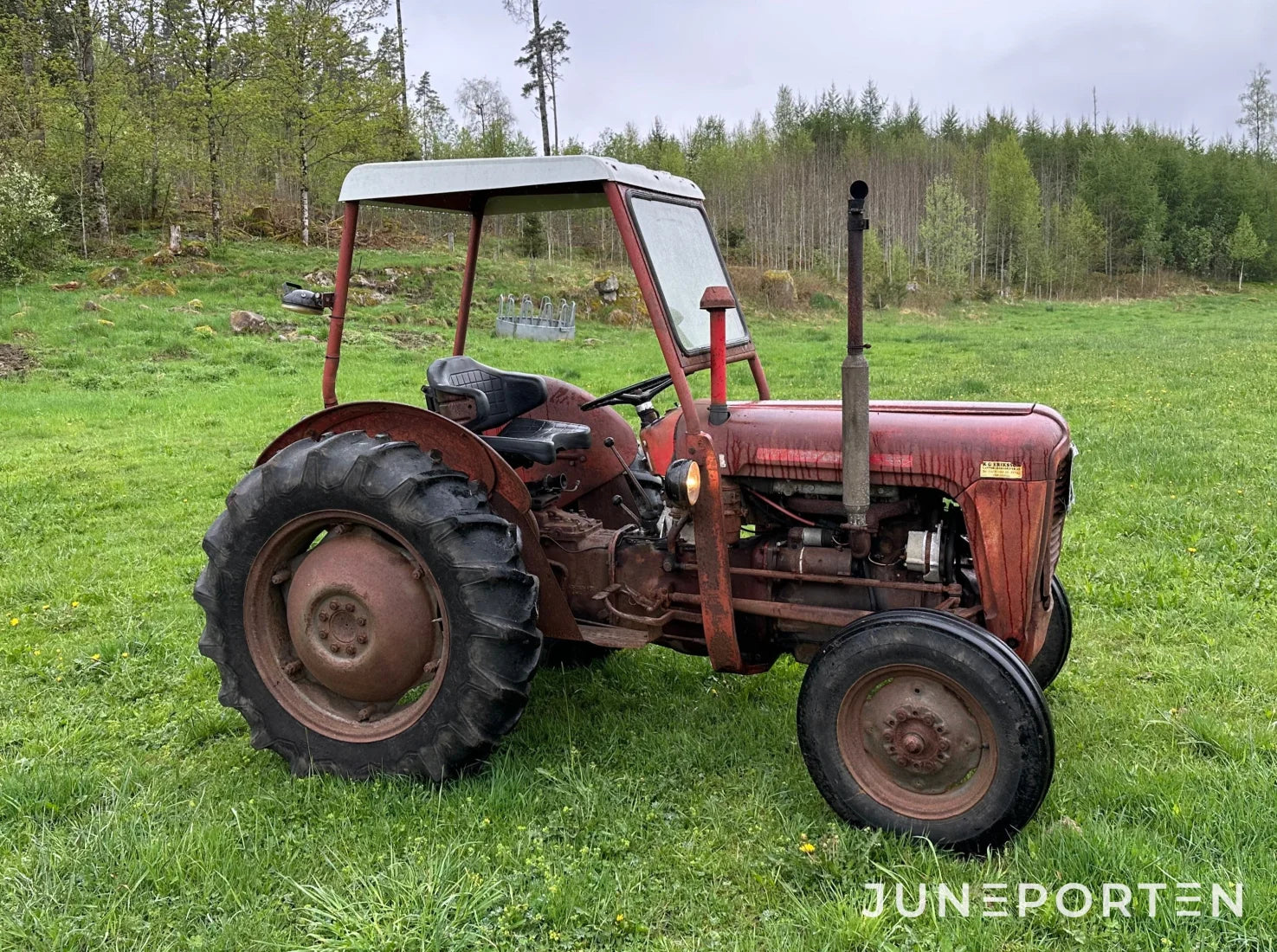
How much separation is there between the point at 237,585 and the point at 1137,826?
321 centimetres

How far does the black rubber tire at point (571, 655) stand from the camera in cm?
439

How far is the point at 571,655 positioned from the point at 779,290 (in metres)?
26.5

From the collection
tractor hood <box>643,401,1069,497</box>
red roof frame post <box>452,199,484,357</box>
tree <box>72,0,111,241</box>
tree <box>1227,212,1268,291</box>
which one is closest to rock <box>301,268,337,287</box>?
tree <box>72,0,111,241</box>

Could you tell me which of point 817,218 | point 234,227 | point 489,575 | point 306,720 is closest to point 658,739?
point 489,575

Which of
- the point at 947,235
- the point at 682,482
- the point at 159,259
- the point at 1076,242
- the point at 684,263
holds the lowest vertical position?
the point at 682,482

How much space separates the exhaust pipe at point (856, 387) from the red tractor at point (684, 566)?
0.03 ft

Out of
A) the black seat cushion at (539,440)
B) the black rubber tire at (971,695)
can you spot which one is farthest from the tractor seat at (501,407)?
the black rubber tire at (971,695)

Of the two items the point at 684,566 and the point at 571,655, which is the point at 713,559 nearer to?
the point at 684,566

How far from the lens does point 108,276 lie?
66.8ft

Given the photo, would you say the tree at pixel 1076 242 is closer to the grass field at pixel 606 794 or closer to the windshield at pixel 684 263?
the grass field at pixel 606 794

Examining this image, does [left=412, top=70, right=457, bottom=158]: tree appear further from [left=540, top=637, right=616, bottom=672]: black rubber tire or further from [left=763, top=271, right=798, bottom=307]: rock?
[left=540, top=637, right=616, bottom=672]: black rubber tire

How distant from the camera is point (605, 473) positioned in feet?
13.8

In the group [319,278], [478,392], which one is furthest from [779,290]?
[478,392]

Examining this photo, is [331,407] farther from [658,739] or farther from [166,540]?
[166,540]
